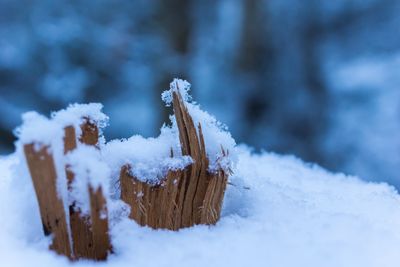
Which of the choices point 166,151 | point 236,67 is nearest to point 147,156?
point 166,151

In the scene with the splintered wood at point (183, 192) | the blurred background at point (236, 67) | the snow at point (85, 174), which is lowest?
the snow at point (85, 174)

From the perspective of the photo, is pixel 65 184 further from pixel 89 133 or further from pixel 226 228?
pixel 226 228

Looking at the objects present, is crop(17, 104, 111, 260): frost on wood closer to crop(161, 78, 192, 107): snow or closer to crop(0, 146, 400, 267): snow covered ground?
crop(0, 146, 400, 267): snow covered ground

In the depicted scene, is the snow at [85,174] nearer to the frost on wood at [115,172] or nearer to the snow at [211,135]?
the frost on wood at [115,172]

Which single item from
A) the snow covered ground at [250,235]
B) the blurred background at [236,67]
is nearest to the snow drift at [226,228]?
the snow covered ground at [250,235]

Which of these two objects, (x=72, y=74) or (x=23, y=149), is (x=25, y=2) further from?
(x=23, y=149)

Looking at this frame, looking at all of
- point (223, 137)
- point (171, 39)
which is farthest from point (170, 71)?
point (223, 137)

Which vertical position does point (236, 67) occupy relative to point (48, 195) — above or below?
above
